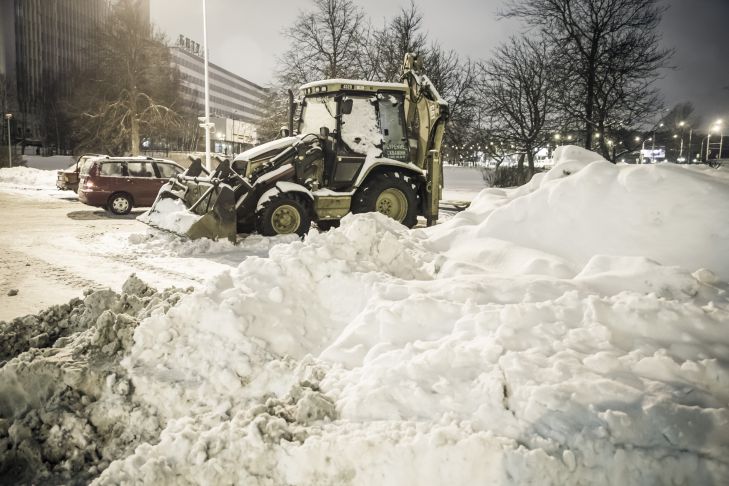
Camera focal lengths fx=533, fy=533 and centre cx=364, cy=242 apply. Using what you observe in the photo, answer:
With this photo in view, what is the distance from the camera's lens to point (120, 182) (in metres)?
15.6

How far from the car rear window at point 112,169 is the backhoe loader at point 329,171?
18.1 feet

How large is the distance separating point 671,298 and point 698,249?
947 millimetres

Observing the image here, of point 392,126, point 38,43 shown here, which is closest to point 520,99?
point 392,126

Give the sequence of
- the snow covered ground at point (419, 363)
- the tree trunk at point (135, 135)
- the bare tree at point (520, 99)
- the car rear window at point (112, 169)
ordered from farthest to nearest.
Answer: the tree trunk at point (135, 135) < the bare tree at point (520, 99) < the car rear window at point (112, 169) < the snow covered ground at point (419, 363)

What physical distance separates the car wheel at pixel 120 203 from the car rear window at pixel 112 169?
595mm

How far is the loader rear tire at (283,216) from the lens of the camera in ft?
32.7

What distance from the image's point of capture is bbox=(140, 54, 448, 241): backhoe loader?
32.7ft

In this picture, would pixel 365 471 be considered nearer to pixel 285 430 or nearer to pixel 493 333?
pixel 285 430

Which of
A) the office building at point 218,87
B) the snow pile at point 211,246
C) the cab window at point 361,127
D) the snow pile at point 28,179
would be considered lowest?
the snow pile at point 211,246

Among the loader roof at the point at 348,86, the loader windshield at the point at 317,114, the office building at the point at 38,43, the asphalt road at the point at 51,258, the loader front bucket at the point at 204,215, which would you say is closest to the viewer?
the asphalt road at the point at 51,258

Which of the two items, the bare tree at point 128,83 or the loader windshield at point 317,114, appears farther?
the bare tree at point 128,83

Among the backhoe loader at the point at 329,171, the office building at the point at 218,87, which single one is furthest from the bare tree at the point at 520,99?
the office building at the point at 218,87

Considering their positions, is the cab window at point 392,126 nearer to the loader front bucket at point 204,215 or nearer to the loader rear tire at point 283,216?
the loader rear tire at point 283,216

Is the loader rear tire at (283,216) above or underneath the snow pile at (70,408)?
above
